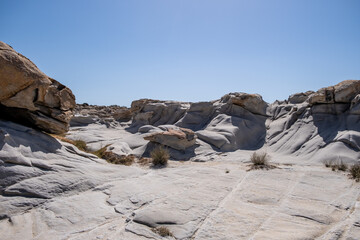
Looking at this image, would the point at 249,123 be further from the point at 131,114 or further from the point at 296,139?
the point at 131,114

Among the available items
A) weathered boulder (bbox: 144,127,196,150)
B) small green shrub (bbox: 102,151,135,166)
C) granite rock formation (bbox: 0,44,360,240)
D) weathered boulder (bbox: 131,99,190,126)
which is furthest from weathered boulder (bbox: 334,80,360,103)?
small green shrub (bbox: 102,151,135,166)

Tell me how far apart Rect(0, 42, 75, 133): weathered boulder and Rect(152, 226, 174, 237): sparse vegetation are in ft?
17.9

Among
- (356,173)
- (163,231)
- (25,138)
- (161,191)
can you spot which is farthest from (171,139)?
(163,231)

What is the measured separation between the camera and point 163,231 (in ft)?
13.7

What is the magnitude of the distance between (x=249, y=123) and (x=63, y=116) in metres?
11.9

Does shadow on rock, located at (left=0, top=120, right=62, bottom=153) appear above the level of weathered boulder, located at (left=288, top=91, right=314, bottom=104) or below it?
below

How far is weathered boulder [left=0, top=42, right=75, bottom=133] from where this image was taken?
6.73m

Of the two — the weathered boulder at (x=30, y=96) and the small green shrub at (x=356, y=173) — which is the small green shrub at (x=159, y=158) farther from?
the small green shrub at (x=356, y=173)

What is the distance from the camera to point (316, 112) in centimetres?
1420

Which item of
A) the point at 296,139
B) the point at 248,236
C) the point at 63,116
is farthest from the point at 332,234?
the point at 296,139

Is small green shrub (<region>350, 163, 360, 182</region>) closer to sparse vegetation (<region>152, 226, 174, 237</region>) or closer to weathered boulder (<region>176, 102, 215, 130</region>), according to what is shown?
sparse vegetation (<region>152, 226, 174, 237</region>)

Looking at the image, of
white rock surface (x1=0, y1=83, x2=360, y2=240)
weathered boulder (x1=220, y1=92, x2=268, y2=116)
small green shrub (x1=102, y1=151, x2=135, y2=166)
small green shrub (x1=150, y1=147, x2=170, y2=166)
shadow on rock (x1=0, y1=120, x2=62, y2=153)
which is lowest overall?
small green shrub (x1=102, y1=151, x2=135, y2=166)

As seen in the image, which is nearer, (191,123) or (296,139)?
(296,139)

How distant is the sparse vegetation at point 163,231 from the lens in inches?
162
